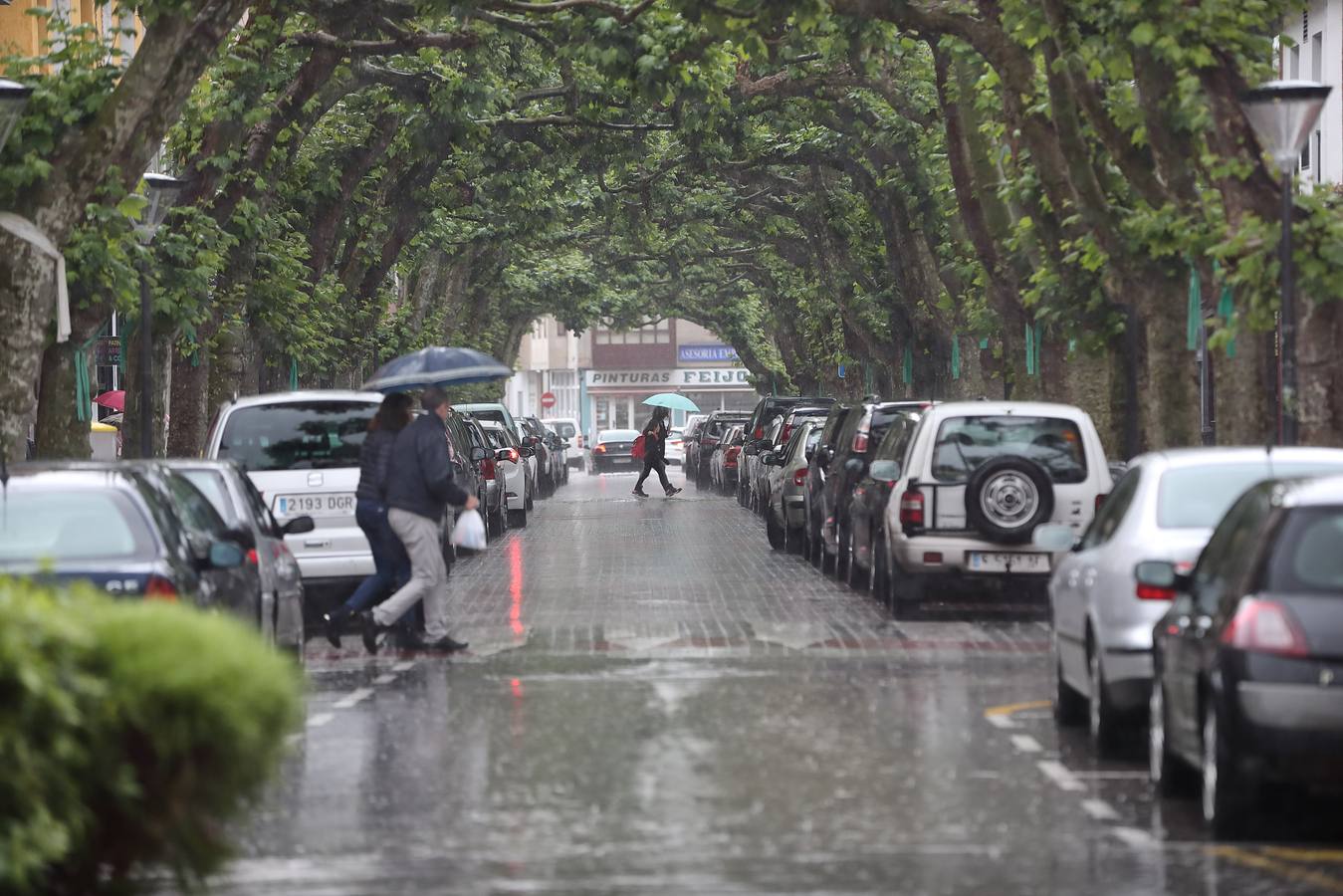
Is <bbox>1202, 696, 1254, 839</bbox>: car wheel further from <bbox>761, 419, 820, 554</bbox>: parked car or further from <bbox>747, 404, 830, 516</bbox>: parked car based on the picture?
<bbox>747, 404, 830, 516</bbox>: parked car

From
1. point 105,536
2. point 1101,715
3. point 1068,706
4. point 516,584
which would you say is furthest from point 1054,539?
point 516,584

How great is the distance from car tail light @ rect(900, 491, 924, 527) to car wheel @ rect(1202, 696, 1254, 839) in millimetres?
10171

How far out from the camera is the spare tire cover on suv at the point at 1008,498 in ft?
61.0

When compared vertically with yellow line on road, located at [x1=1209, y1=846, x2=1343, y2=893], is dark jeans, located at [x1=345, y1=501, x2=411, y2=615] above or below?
above

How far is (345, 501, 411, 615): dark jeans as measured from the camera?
56.1 feet

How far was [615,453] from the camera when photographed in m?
81.5

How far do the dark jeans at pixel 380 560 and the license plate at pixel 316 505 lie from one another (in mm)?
1822

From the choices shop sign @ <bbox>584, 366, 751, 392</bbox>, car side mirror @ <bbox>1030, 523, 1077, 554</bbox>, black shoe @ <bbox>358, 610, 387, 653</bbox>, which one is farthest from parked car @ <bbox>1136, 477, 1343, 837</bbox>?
shop sign @ <bbox>584, 366, 751, 392</bbox>

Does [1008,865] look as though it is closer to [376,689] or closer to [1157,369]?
[376,689]

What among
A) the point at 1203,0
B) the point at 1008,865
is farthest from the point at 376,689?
the point at 1203,0

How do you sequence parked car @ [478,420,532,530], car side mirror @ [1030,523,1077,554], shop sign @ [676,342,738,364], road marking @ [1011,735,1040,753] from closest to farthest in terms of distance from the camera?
road marking @ [1011,735,1040,753] → car side mirror @ [1030,523,1077,554] → parked car @ [478,420,532,530] → shop sign @ [676,342,738,364]

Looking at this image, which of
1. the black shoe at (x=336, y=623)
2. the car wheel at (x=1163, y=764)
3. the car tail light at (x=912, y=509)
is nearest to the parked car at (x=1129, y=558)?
the car wheel at (x=1163, y=764)

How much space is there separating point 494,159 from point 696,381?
3836 inches

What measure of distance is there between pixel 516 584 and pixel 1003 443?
6.08 m
